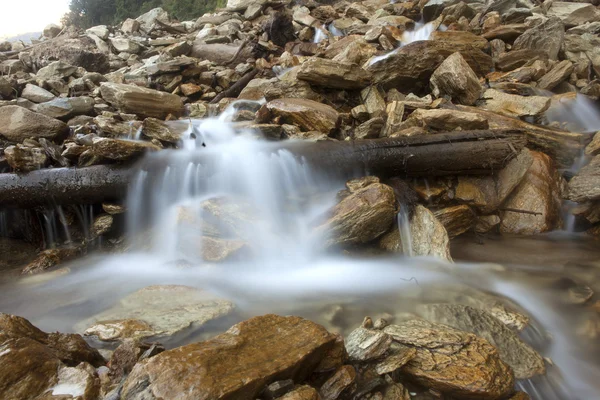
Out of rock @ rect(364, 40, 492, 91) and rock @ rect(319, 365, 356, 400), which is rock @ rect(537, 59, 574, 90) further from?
rock @ rect(319, 365, 356, 400)

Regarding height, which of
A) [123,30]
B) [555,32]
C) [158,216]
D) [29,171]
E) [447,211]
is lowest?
[447,211]

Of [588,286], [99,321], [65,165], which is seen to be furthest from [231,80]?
[588,286]

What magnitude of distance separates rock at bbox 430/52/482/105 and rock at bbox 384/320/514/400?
20.5 feet

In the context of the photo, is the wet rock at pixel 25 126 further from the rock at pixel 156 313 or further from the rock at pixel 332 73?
the rock at pixel 332 73

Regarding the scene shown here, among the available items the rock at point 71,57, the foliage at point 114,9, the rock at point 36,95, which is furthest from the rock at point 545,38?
the foliage at point 114,9

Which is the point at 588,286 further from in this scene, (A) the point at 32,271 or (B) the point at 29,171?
(B) the point at 29,171

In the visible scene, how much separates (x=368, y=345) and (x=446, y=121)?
488 centimetres

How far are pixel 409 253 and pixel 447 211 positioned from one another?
1.01 metres

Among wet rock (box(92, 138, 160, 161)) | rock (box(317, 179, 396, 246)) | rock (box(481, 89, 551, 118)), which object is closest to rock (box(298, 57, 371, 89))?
rock (box(481, 89, 551, 118))

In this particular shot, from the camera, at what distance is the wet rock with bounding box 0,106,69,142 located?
6.56m

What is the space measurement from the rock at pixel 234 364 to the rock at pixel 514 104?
6775 millimetres

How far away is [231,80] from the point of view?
1159 centimetres

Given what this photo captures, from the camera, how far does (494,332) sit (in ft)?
10.2

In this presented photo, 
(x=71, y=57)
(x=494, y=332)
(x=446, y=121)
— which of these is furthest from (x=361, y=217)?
(x=71, y=57)
